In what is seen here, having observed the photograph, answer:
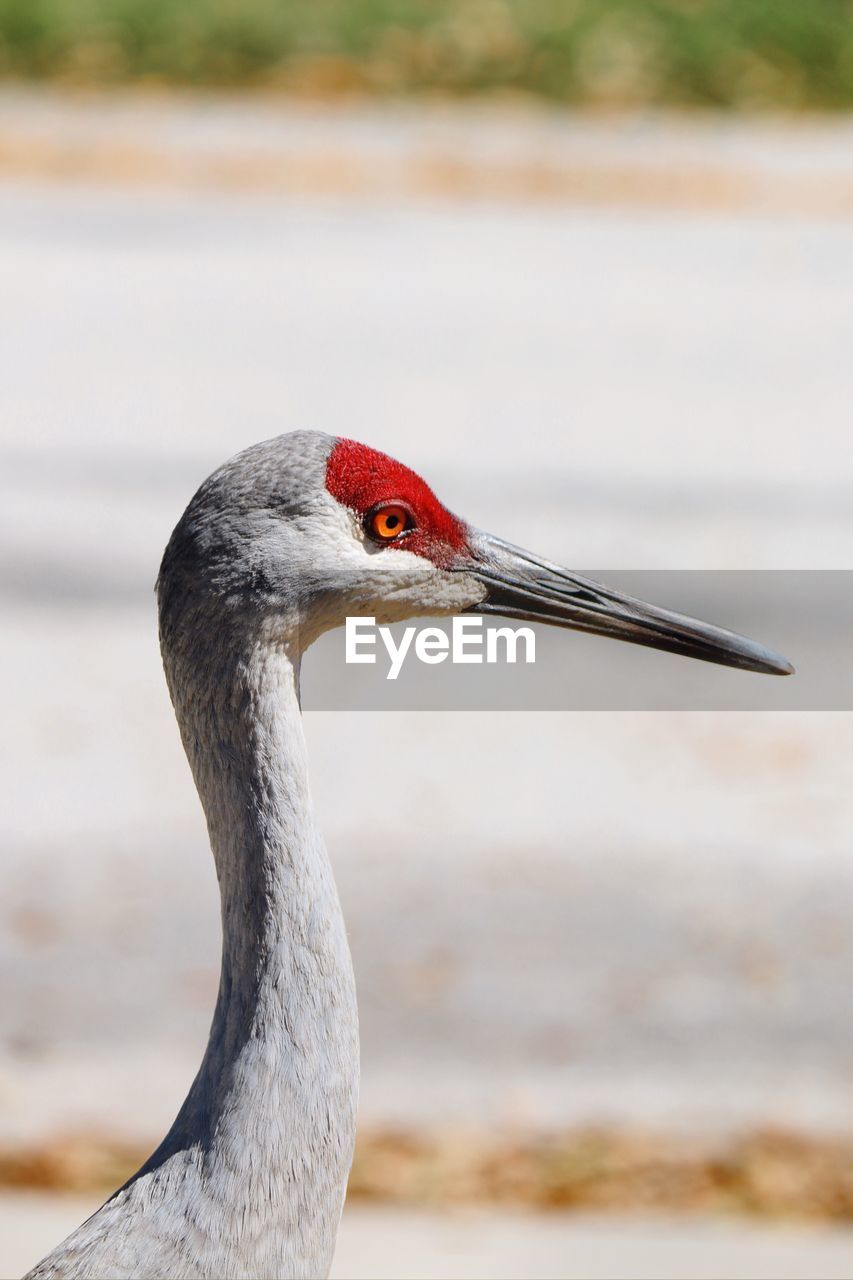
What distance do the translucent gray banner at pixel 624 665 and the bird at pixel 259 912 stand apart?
4.26 m

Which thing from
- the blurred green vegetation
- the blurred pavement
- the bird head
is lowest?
the bird head

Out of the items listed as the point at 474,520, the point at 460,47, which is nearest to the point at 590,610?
the point at 474,520

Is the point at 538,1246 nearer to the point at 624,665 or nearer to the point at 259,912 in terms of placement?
the point at 259,912

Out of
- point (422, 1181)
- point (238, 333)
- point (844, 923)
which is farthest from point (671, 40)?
point (422, 1181)

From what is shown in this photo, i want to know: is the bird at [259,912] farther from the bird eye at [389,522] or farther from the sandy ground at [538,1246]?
the sandy ground at [538,1246]

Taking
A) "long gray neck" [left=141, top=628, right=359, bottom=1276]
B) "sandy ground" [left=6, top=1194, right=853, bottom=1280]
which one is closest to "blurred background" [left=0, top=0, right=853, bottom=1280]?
"sandy ground" [left=6, top=1194, right=853, bottom=1280]

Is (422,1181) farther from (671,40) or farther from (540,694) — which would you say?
(671,40)

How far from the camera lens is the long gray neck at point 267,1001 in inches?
95.7

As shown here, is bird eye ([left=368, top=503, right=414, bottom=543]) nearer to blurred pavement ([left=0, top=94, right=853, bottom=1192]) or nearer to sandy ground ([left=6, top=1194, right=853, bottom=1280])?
sandy ground ([left=6, top=1194, right=853, bottom=1280])

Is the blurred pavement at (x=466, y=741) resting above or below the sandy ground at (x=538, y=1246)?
above

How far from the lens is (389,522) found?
103 inches

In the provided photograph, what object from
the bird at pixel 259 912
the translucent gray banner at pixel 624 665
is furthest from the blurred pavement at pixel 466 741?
the bird at pixel 259 912

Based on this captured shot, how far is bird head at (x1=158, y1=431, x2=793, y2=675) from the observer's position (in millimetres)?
2441

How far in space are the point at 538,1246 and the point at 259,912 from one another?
6.00 ft
